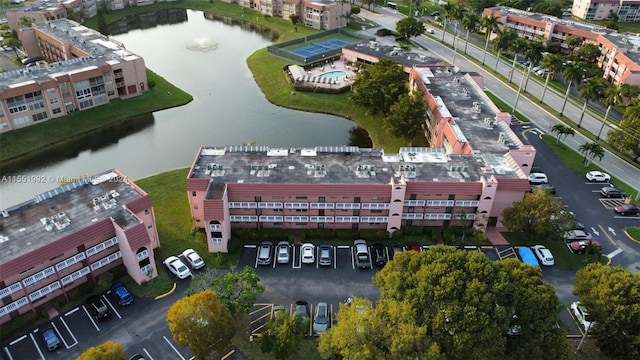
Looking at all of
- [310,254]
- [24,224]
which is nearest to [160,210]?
[24,224]

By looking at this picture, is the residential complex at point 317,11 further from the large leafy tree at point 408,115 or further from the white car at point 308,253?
the white car at point 308,253

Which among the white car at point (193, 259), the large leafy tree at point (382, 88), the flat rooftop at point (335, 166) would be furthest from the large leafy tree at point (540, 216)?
A: the white car at point (193, 259)

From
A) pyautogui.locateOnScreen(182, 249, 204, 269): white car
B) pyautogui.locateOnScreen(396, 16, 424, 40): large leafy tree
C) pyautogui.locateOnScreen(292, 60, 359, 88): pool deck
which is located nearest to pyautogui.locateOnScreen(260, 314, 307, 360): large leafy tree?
pyautogui.locateOnScreen(182, 249, 204, 269): white car

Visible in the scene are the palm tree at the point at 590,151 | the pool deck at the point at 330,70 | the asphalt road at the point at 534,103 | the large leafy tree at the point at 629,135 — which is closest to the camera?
the palm tree at the point at 590,151

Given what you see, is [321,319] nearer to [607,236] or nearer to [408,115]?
[408,115]

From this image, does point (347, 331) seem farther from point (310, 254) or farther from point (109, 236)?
point (109, 236)
